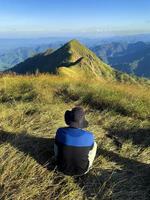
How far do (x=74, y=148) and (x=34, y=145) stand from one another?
125 centimetres

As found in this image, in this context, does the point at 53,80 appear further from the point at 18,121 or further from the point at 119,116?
the point at 18,121

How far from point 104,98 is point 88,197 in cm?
577

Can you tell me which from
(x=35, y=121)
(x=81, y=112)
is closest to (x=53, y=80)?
(x=35, y=121)

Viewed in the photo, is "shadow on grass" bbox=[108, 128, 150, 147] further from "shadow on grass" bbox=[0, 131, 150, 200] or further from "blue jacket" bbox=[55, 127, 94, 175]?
"blue jacket" bbox=[55, 127, 94, 175]

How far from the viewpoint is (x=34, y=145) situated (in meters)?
6.96

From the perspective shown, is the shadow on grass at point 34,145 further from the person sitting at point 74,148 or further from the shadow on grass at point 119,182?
the shadow on grass at point 119,182

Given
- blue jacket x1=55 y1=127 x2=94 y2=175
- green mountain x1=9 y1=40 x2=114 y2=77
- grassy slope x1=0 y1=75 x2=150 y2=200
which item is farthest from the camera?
green mountain x1=9 y1=40 x2=114 y2=77

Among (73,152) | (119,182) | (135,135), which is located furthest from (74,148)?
(135,135)

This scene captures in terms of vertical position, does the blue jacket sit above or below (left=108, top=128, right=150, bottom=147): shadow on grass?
above

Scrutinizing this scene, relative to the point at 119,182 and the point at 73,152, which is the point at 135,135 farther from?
the point at 73,152

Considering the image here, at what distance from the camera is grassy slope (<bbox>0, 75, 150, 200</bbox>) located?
550cm

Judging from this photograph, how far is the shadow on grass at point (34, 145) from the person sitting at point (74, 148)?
12.4 inches

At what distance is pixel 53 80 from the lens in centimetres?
1314

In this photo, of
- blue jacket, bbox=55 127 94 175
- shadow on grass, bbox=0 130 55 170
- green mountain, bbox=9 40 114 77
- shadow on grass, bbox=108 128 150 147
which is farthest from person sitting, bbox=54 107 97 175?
green mountain, bbox=9 40 114 77
